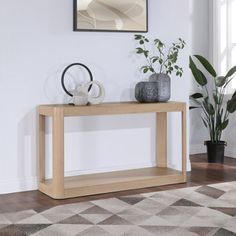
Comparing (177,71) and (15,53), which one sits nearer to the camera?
(15,53)

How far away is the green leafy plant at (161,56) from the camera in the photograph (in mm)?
4566

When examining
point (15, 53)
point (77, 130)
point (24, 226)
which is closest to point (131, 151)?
point (77, 130)

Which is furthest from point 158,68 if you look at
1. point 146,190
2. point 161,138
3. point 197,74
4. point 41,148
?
point 41,148

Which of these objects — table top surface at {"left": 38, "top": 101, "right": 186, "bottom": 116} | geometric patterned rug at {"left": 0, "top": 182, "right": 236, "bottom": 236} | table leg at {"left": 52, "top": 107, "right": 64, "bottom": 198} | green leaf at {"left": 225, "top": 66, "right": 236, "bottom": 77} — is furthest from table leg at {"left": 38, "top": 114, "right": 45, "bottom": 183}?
green leaf at {"left": 225, "top": 66, "right": 236, "bottom": 77}

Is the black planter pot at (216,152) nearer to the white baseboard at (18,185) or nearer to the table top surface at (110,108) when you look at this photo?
the table top surface at (110,108)

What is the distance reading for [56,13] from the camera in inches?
165

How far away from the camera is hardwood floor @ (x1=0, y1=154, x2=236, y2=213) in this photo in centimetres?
368

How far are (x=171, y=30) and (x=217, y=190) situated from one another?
5.23 ft

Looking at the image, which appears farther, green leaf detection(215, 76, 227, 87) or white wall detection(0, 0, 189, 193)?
green leaf detection(215, 76, 227, 87)

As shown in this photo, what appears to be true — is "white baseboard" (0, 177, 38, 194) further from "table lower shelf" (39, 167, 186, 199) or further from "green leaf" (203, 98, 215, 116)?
"green leaf" (203, 98, 215, 116)

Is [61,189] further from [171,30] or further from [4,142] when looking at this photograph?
[171,30]

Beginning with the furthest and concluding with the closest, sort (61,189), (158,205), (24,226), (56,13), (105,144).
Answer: (105,144), (56,13), (61,189), (158,205), (24,226)

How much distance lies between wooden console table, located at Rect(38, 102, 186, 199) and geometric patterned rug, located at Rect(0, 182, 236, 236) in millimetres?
242

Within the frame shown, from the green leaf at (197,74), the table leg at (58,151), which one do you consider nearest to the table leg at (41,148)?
the table leg at (58,151)
